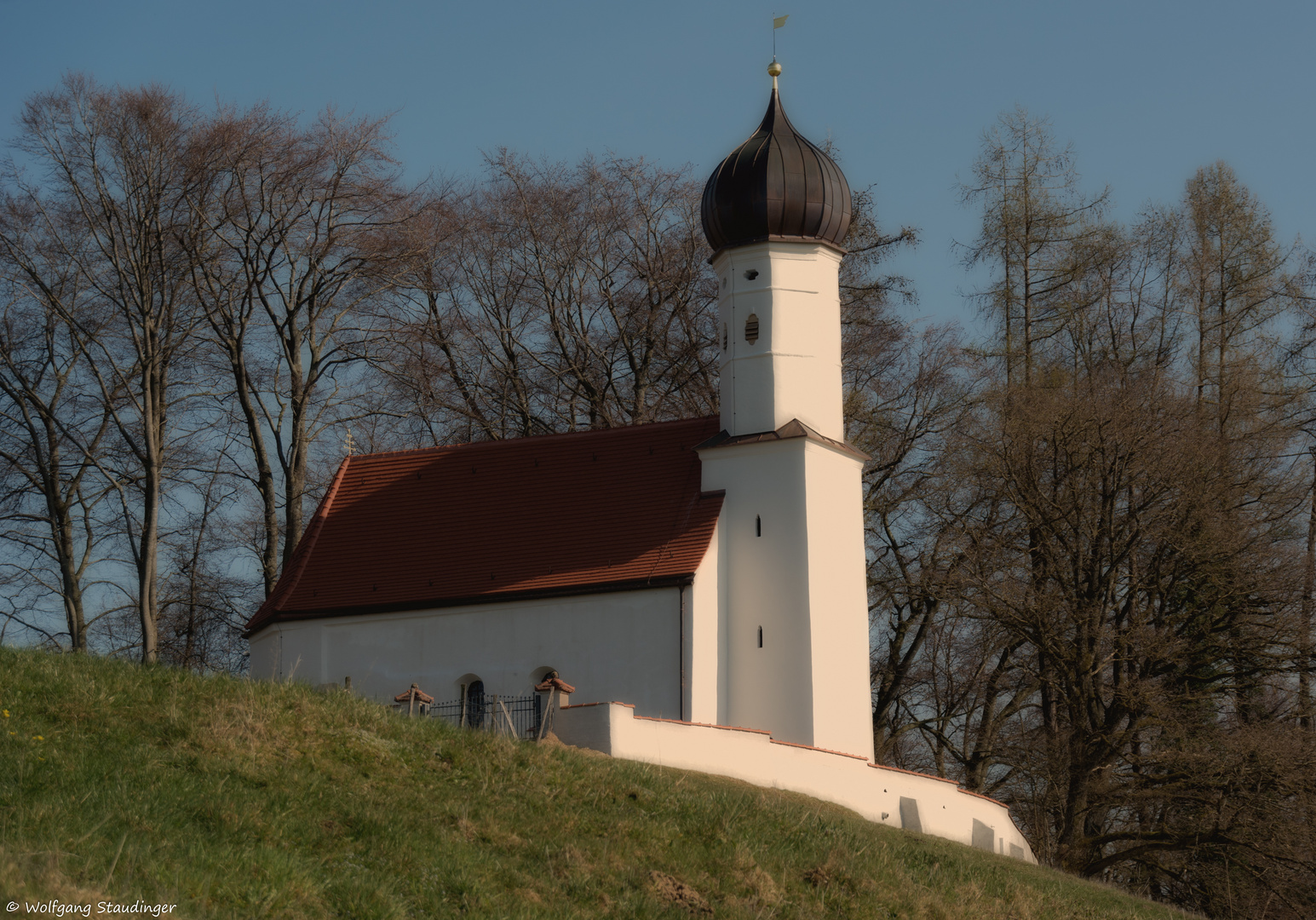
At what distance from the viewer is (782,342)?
23781 millimetres

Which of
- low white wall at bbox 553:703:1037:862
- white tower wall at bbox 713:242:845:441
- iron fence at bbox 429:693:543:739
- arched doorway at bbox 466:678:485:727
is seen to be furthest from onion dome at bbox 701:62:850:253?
low white wall at bbox 553:703:1037:862

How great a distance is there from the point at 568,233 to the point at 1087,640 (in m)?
14.8

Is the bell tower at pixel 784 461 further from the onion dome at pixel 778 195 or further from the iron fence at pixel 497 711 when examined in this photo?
the iron fence at pixel 497 711

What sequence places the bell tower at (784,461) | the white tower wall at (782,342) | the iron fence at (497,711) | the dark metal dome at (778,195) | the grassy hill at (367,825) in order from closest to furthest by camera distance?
the grassy hill at (367,825) → the iron fence at (497,711) → the bell tower at (784,461) → the white tower wall at (782,342) → the dark metal dome at (778,195)

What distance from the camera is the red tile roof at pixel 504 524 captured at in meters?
22.8

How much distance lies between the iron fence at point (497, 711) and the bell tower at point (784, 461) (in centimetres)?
246

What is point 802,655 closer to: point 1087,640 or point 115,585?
point 1087,640

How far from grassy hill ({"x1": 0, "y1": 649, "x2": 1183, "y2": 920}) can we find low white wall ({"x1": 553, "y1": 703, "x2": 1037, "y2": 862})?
7.03 feet

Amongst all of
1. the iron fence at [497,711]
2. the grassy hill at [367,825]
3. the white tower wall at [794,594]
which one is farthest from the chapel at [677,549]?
the grassy hill at [367,825]

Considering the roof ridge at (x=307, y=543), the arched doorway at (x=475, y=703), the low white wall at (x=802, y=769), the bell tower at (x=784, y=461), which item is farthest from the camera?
the roof ridge at (x=307, y=543)

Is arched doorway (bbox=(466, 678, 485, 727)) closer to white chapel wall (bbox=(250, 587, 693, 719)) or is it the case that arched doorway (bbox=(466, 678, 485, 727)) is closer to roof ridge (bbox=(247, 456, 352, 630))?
white chapel wall (bbox=(250, 587, 693, 719))

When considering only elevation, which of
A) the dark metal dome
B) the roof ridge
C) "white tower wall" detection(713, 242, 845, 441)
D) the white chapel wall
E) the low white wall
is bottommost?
the low white wall

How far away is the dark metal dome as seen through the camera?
23.9 metres

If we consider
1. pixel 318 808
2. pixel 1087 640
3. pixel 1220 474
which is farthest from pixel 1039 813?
pixel 318 808
